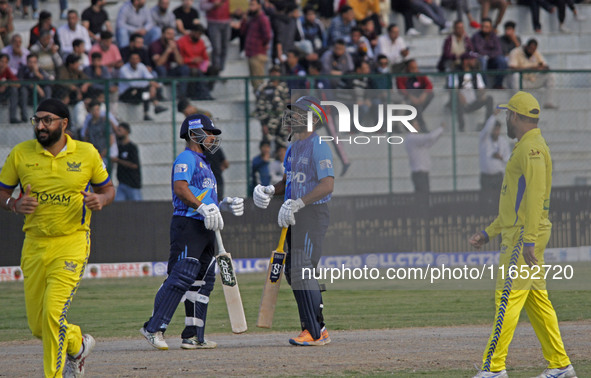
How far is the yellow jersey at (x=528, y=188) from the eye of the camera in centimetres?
754

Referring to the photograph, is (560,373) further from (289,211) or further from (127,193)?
(127,193)

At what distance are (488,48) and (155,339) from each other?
43.9ft

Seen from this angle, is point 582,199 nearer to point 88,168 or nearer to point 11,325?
point 11,325

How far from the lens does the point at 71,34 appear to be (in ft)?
63.7

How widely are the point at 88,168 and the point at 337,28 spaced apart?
1430 centimetres

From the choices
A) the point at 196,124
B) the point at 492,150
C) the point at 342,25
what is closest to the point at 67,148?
the point at 196,124

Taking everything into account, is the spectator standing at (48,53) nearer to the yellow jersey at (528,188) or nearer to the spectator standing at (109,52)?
the spectator standing at (109,52)

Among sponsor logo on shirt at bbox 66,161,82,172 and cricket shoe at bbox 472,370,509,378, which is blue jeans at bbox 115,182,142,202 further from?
cricket shoe at bbox 472,370,509,378

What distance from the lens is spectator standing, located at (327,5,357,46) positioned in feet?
70.0

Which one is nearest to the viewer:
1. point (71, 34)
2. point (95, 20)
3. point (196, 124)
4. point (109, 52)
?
point (196, 124)

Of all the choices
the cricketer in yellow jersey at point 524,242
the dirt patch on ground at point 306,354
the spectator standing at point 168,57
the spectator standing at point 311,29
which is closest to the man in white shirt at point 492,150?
the spectator standing at point 311,29

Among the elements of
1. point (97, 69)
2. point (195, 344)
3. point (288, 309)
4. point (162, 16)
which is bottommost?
point (288, 309)

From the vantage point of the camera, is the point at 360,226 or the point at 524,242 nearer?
the point at 524,242

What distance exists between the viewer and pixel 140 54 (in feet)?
63.1
